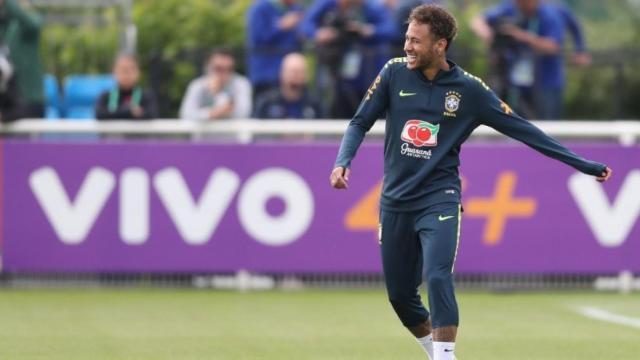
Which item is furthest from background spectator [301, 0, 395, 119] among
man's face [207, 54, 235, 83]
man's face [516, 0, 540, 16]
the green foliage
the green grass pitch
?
the green grass pitch

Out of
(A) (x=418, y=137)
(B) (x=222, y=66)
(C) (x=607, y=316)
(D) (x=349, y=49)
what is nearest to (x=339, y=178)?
(A) (x=418, y=137)

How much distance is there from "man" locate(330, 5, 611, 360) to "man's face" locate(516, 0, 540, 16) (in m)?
7.98

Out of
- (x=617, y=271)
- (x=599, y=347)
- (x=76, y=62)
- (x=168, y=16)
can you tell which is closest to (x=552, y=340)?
(x=599, y=347)

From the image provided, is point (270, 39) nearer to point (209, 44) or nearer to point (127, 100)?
point (127, 100)

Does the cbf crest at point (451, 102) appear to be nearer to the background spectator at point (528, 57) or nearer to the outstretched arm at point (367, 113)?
the outstretched arm at point (367, 113)

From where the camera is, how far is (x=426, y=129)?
894cm

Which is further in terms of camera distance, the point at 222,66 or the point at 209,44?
the point at 209,44

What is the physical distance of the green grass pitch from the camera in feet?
36.1

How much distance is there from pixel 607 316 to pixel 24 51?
681cm

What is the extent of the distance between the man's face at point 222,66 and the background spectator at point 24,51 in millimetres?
1903

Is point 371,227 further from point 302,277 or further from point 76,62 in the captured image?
point 76,62

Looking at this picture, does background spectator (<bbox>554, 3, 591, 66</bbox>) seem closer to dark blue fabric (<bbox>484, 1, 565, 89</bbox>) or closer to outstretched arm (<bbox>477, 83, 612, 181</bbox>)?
dark blue fabric (<bbox>484, 1, 565, 89</bbox>)

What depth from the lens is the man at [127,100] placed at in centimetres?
1620

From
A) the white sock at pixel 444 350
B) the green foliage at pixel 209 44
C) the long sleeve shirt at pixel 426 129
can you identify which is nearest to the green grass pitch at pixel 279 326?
the white sock at pixel 444 350
